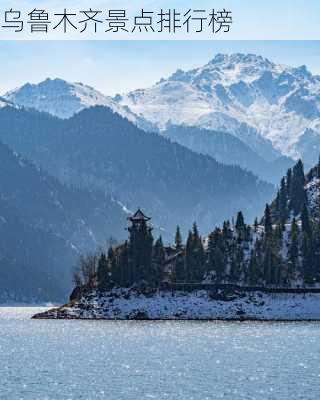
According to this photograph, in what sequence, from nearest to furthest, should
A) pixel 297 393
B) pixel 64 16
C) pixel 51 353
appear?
pixel 297 393, pixel 64 16, pixel 51 353

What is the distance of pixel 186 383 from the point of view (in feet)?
442

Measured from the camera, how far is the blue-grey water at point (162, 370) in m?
125

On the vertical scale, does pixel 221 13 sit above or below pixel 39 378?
above

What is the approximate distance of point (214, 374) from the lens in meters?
144

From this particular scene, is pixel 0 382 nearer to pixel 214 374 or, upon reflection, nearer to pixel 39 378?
pixel 39 378

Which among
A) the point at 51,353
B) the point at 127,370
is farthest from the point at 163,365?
the point at 51,353

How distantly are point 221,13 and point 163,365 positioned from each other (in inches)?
2225

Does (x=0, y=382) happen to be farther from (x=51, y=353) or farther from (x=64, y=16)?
(x=64, y=16)

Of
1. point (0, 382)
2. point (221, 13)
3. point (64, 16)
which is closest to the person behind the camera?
point (0, 382)

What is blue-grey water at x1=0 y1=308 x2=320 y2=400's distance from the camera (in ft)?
411

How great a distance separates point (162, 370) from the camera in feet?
→ 490

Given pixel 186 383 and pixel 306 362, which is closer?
pixel 186 383

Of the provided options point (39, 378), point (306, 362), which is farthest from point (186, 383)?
point (306, 362)

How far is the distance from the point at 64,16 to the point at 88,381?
54.8 metres
